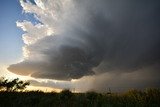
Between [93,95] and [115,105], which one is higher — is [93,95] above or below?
above

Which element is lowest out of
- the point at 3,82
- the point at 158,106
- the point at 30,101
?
the point at 158,106

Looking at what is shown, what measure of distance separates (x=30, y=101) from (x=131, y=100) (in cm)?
1035

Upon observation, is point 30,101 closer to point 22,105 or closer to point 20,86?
point 22,105

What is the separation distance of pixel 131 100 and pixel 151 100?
173cm

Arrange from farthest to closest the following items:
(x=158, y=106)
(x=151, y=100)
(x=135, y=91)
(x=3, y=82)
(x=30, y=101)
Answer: (x=3, y=82) → (x=30, y=101) → (x=135, y=91) → (x=151, y=100) → (x=158, y=106)

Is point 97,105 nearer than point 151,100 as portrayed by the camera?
No

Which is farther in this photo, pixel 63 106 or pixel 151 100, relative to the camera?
pixel 63 106

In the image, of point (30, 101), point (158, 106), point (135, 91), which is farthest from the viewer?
point (30, 101)

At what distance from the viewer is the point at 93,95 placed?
24266 mm

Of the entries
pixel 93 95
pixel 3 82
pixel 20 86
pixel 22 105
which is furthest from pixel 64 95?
pixel 20 86

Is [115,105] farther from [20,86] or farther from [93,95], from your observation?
[20,86]

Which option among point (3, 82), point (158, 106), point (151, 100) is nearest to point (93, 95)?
point (151, 100)

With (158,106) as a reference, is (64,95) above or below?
above

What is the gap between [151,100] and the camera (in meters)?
17.9
